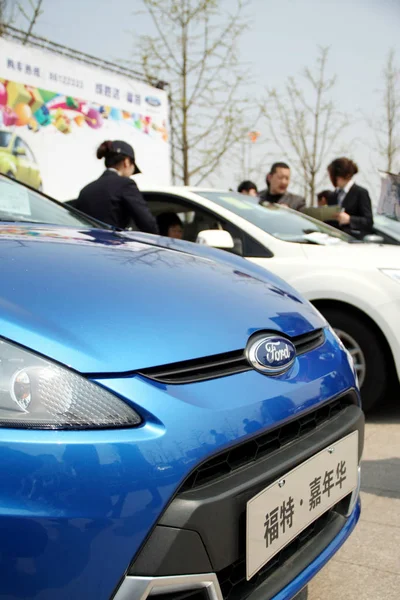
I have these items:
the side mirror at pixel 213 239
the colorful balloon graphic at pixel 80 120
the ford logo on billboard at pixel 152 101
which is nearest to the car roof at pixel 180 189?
the side mirror at pixel 213 239

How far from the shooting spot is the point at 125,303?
53.3 inches

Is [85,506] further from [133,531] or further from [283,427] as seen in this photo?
[283,427]

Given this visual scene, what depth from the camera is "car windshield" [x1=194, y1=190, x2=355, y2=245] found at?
3.65 m

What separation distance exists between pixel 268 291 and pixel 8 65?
5.21 m

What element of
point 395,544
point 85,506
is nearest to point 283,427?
point 85,506

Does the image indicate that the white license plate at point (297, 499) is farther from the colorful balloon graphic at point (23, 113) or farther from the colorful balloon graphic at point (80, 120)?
the colorful balloon graphic at point (80, 120)

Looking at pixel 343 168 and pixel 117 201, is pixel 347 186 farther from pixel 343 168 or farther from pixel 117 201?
pixel 117 201

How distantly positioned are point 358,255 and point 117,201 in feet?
4.86

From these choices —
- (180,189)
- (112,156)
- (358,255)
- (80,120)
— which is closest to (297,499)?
(358,255)

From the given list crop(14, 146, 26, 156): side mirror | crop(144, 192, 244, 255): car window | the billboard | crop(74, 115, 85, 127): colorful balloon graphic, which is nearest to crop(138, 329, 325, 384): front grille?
crop(144, 192, 244, 255): car window

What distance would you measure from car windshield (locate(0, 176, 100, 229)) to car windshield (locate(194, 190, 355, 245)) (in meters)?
1.34

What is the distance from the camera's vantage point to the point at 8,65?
5.98m

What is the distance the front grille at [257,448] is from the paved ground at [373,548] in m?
0.60

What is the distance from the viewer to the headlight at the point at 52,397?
42.4 inches
